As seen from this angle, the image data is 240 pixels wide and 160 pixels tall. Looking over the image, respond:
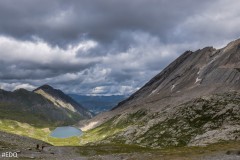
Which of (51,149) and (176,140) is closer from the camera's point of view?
(51,149)

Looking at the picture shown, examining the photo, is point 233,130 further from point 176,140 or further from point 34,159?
point 34,159

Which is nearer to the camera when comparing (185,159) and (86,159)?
(185,159)

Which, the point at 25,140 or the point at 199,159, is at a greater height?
the point at 25,140

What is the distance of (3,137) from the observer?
10862cm

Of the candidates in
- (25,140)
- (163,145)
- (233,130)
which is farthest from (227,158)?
(163,145)

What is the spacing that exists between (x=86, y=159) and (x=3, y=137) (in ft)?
149

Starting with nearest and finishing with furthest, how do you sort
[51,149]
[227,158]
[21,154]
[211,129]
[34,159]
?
[227,158]
[34,159]
[21,154]
[51,149]
[211,129]

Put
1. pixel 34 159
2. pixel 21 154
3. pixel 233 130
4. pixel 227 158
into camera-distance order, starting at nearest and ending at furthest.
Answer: pixel 227 158 → pixel 34 159 → pixel 21 154 → pixel 233 130

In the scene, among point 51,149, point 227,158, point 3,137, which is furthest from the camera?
point 3,137

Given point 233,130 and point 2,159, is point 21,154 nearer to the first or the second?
point 2,159

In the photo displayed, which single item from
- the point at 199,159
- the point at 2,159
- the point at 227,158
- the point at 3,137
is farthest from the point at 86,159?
the point at 3,137

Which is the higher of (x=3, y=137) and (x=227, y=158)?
(x=3, y=137)

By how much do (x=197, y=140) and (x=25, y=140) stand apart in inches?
4022

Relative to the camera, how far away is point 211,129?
195125 mm
